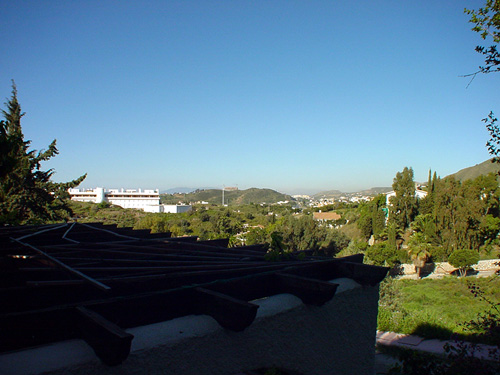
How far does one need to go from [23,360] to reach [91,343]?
0.86 ft

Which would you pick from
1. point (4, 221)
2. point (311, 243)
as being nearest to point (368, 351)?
point (4, 221)

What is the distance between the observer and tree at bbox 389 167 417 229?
34.2 m

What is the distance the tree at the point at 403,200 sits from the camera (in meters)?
34.2

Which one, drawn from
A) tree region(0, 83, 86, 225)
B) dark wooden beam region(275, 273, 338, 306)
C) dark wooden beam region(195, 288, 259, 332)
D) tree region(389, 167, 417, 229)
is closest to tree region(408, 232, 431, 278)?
Result: tree region(389, 167, 417, 229)

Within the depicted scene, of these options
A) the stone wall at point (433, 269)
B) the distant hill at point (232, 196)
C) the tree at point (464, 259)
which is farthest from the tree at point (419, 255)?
the distant hill at point (232, 196)

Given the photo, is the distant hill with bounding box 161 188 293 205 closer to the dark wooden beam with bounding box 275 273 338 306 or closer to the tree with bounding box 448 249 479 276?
the tree with bounding box 448 249 479 276

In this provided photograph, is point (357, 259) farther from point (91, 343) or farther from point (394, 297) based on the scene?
point (394, 297)

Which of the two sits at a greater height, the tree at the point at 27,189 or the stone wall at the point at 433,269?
the tree at the point at 27,189

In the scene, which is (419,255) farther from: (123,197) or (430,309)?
(123,197)

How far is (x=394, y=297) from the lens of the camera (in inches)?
598

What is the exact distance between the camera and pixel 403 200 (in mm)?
34344

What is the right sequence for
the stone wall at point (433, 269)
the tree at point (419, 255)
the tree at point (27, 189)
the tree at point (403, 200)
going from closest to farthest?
the tree at point (27, 189) < the tree at point (419, 255) < the stone wall at point (433, 269) < the tree at point (403, 200)

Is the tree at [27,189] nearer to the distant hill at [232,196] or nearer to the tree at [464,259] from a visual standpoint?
the tree at [464,259]

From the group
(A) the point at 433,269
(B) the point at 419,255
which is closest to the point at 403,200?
(A) the point at 433,269
